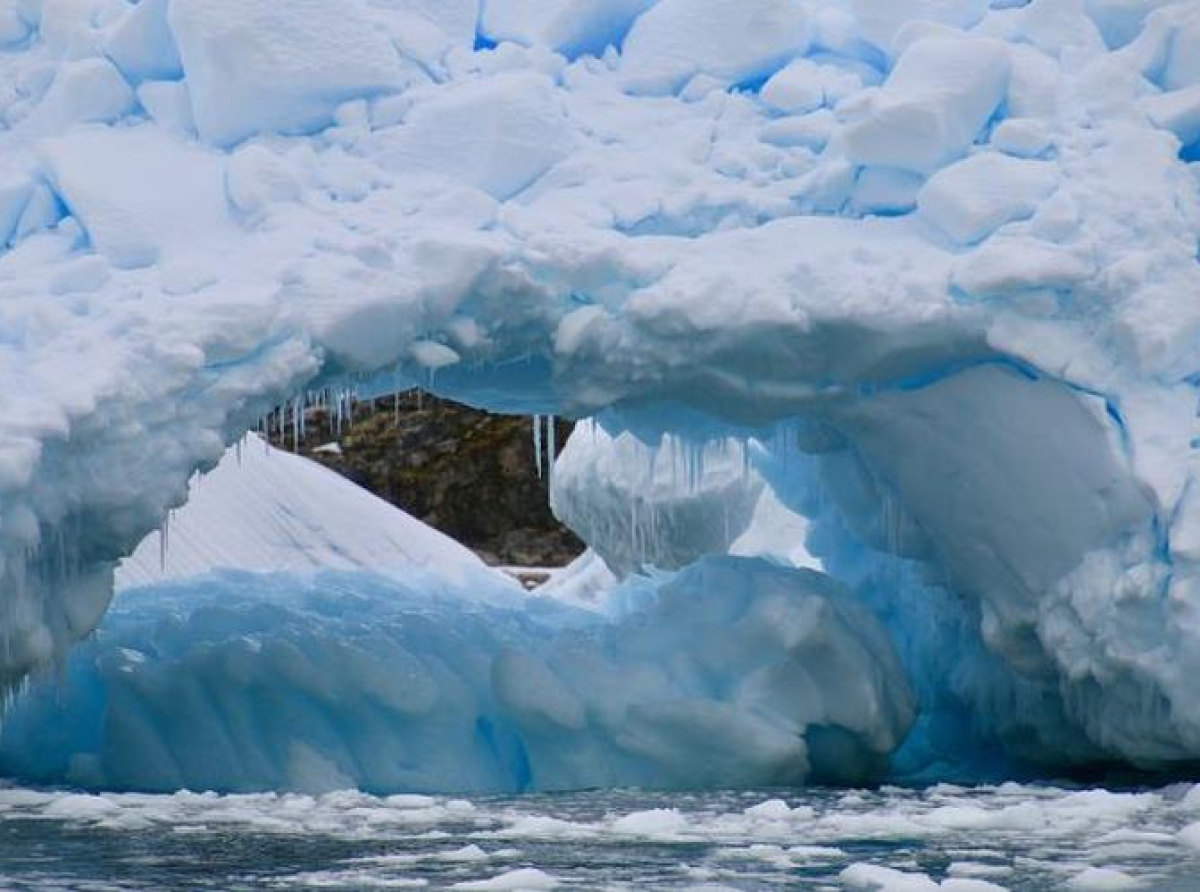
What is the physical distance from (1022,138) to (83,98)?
296 centimetres

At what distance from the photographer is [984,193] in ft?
24.1

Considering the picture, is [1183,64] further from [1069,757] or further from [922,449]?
[1069,757]

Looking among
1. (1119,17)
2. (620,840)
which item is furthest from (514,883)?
(1119,17)

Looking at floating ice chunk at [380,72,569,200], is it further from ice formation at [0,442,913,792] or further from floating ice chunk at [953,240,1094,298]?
ice formation at [0,442,913,792]

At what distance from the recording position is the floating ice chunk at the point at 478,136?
288 inches

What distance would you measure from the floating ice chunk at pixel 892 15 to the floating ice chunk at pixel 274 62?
1.57 m

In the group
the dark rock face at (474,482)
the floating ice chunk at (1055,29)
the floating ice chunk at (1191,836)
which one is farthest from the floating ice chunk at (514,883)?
the dark rock face at (474,482)

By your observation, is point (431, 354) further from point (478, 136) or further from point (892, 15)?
point (892, 15)

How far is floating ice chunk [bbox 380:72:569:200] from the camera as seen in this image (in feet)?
24.0

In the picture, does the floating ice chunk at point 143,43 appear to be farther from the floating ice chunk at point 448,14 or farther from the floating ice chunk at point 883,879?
the floating ice chunk at point 883,879

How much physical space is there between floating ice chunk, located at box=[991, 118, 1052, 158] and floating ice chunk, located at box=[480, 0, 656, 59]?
1.29 metres

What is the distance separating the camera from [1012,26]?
25.6ft

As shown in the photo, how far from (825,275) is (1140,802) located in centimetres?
185

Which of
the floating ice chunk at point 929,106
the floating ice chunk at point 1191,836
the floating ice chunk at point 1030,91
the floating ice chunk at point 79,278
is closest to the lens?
the floating ice chunk at point 1191,836
